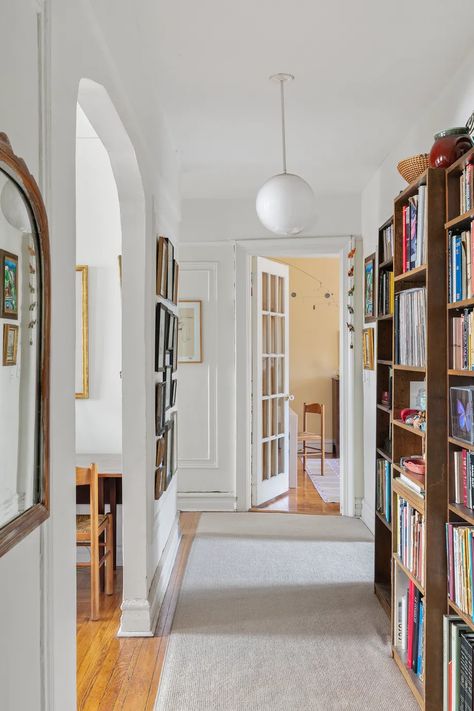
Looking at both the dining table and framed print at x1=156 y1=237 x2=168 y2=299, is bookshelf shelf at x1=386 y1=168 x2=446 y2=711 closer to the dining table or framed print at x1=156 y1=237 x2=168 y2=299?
framed print at x1=156 y1=237 x2=168 y2=299

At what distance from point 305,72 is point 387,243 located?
0.99 m

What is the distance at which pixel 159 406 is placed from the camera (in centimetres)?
340

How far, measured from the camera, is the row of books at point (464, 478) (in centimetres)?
206

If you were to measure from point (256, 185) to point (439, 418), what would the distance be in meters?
3.40

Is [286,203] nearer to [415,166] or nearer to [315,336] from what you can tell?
[415,166]

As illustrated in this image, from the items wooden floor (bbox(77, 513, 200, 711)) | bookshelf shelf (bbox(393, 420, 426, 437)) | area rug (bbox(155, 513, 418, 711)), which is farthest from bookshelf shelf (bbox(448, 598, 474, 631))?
wooden floor (bbox(77, 513, 200, 711))

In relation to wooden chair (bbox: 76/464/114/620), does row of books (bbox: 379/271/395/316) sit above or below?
above

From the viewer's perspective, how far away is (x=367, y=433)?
16.4 feet

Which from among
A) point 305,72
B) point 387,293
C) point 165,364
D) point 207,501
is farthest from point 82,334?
point 207,501

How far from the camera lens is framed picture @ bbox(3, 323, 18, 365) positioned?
1152mm

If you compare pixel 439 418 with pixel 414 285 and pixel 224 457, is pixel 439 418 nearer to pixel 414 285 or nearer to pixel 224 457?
pixel 414 285

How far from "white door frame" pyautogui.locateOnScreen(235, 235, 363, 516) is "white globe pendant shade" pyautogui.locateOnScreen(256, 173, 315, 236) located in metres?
2.05

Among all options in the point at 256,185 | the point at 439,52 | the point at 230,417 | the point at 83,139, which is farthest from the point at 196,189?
the point at 439,52

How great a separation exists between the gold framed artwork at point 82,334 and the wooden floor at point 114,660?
124cm
